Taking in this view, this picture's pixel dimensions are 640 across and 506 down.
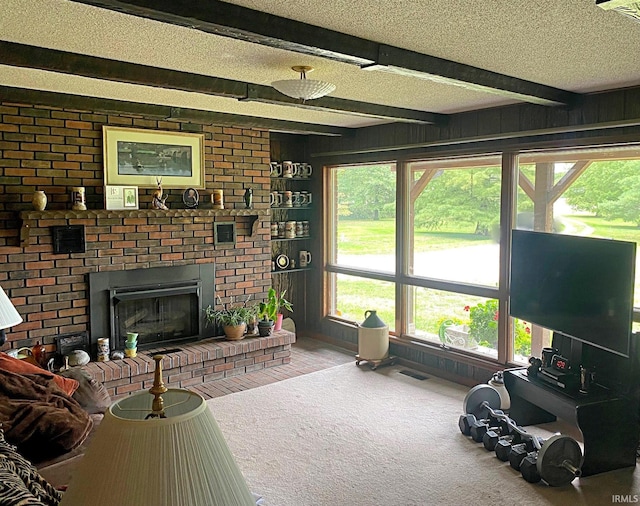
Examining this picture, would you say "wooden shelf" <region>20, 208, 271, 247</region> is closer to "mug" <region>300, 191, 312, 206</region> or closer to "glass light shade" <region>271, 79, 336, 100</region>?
"mug" <region>300, 191, 312, 206</region>

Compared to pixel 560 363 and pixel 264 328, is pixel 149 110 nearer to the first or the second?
pixel 264 328

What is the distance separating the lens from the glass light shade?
3.03 meters

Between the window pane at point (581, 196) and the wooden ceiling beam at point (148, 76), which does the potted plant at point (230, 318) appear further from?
the window pane at point (581, 196)

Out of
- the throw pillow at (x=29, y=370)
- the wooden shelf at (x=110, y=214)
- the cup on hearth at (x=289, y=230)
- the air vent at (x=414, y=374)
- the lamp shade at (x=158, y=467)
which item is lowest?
the air vent at (x=414, y=374)

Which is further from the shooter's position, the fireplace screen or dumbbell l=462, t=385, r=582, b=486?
the fireplace screen

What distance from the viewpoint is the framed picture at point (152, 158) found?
4727mm

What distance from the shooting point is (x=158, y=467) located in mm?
935

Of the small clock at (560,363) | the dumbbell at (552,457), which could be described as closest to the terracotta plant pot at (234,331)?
the dumbbell at (552,457)

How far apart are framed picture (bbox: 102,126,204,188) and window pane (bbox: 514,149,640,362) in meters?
2.92

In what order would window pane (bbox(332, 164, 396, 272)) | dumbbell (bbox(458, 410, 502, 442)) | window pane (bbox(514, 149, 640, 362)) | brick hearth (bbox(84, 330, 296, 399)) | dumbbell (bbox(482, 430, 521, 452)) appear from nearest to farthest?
1. dumbbell (bbox(482, 430, 521, 452))
2. dumbbell (bbox(458, 410, 502, 442))
3. window pane (bbox(514, 149, 640, 362))
4. brick hearth (bbox(84, 330, 296, 399))
5. window pane (bbox(332, 164, 396, 272))

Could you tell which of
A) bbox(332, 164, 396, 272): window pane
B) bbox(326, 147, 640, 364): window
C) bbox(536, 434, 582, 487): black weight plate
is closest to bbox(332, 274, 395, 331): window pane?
bbox(326, 147, 640, 364): window

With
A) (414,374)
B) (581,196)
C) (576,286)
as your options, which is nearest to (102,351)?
Result: (414,374)

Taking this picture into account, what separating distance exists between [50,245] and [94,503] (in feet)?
13.2

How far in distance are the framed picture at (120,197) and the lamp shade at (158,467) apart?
3.93 meters
